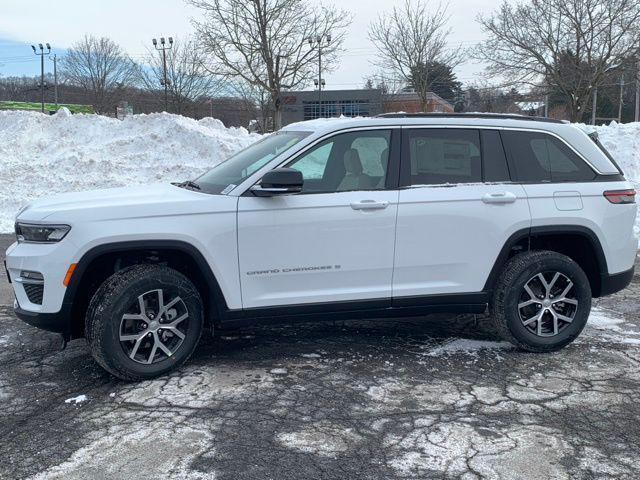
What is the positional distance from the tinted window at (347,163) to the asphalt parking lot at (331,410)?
134cm

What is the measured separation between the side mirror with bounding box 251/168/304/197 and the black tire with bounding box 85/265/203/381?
83cm

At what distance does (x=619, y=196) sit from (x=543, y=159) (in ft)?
2.30

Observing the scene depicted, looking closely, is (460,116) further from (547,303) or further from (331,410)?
(331,410)

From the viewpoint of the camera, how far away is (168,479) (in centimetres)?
322

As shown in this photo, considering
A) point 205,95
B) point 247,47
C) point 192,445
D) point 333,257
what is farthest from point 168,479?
point 205,95

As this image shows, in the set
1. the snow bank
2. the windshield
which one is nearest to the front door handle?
the windshield

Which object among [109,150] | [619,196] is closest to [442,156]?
[619,196]

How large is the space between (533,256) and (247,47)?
69.9ft

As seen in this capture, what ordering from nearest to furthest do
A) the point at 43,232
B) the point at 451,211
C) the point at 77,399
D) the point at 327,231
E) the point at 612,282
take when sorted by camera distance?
the point at 77,399, the point at 43,232, the point at 327,231, the point at 451,211, the point at 612,282

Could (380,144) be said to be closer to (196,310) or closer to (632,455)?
(196,310)

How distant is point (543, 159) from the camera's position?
5.21 m

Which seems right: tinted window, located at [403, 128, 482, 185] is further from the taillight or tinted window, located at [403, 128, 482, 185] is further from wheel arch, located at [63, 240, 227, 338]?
wheel arch, located at [63, 240, 227, 338]

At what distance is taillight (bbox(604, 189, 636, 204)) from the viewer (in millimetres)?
5211

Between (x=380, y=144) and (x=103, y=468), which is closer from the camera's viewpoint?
(x=103, y=468)
